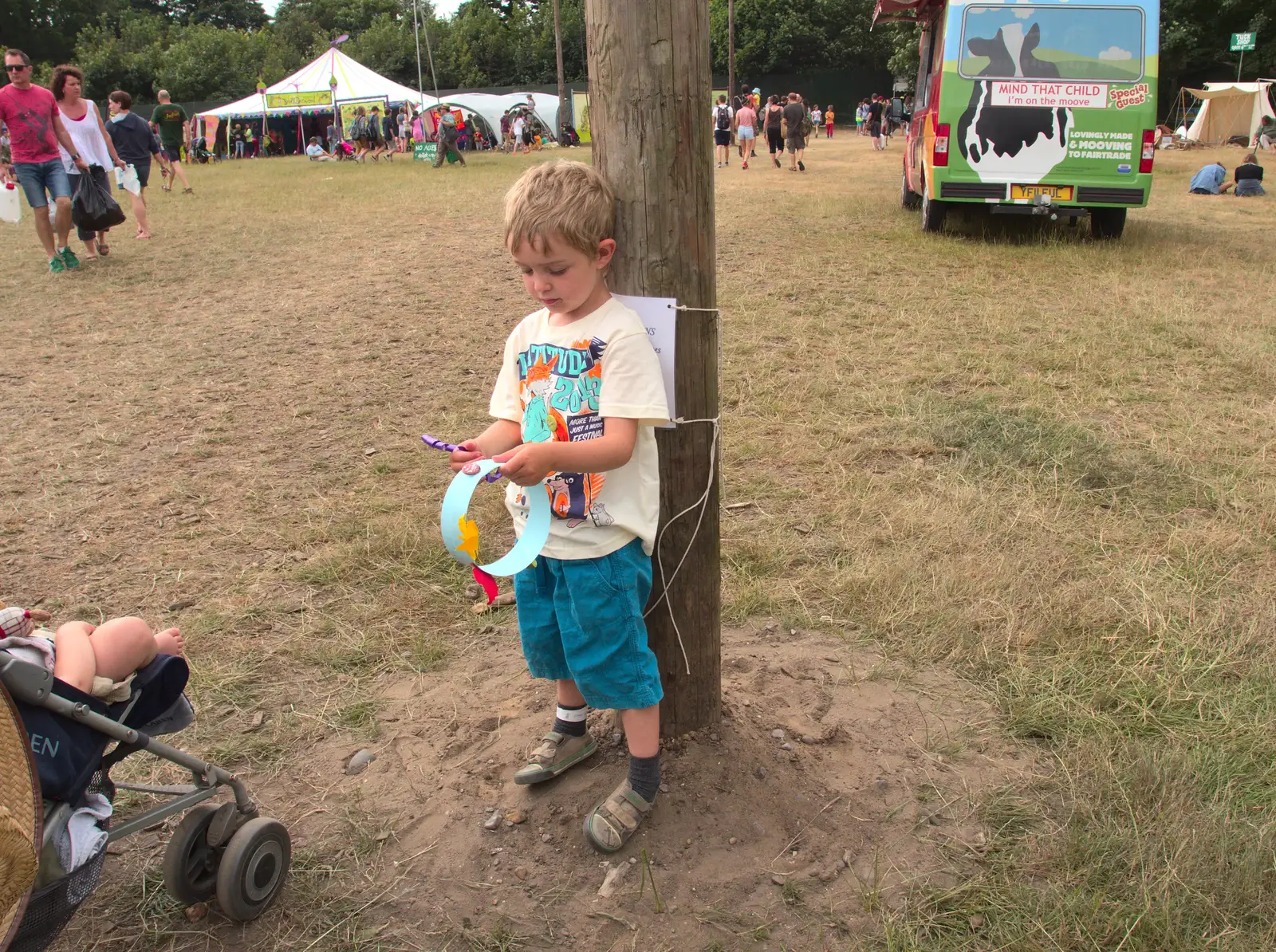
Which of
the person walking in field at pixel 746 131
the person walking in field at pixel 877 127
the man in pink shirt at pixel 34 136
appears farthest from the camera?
the person walking in field at pixel 877 127

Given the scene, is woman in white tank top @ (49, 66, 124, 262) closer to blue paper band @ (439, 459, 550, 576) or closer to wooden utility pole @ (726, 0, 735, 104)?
blue paper band @ (439, 459, 550, 576)

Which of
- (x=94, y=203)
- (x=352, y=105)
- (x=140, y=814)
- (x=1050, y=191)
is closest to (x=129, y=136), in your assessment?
(x=94, y=203)

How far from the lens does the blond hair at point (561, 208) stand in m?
2.00

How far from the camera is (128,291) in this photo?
28.2 feet

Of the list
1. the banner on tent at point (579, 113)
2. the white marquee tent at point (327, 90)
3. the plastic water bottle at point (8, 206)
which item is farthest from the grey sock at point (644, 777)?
the banner on tent at point (579, 113)

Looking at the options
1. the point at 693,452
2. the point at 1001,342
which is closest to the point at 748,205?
the point at 1001,342

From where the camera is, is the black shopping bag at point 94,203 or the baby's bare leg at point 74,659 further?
the black shopping bag at point 94,203

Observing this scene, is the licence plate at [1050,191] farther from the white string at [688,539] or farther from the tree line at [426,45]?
the tree line at [426,45]

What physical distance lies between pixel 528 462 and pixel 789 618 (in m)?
1.64

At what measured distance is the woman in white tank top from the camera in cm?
883

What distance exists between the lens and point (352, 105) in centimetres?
3102

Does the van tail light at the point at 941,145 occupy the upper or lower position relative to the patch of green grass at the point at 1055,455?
upper

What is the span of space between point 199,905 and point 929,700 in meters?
1.94

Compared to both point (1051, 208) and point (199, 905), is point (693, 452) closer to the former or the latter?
point (199, 905)
